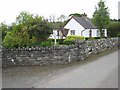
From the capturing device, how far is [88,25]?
154 feet

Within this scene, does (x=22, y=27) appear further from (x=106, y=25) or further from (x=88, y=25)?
(x=88, y=25)

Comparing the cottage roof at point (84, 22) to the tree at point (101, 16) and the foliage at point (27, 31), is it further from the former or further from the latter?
the foliage at point (27, 31)

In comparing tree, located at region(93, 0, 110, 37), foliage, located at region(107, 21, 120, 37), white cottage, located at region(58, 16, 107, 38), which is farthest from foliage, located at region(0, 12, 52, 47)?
white cottage, located at region(58, 16, 107, 38)

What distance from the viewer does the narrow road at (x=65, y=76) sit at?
1053 centimetres

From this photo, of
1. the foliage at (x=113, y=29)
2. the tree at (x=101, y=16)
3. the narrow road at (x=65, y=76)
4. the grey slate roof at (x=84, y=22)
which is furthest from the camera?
the grey slate roof at (x=84, y=22)

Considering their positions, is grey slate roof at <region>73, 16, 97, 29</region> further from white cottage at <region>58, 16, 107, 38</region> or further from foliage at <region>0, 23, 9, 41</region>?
foliage at <region>0, 23, 9, 41</region>

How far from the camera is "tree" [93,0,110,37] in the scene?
38.8 m

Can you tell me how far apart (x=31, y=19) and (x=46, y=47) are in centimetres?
362

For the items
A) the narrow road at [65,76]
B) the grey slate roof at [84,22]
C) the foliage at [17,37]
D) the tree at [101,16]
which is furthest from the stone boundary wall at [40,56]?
the grey slate roof at [84,22]

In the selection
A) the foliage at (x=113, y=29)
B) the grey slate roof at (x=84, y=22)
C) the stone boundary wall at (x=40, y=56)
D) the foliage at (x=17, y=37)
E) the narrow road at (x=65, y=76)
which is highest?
the grey slate roof at (x=84, y=22)

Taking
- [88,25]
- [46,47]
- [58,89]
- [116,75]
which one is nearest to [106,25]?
[88,25]

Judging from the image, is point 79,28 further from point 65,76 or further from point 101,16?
point 65,76

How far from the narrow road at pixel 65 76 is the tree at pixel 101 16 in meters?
23.8

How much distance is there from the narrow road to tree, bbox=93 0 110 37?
23795 millimetres
